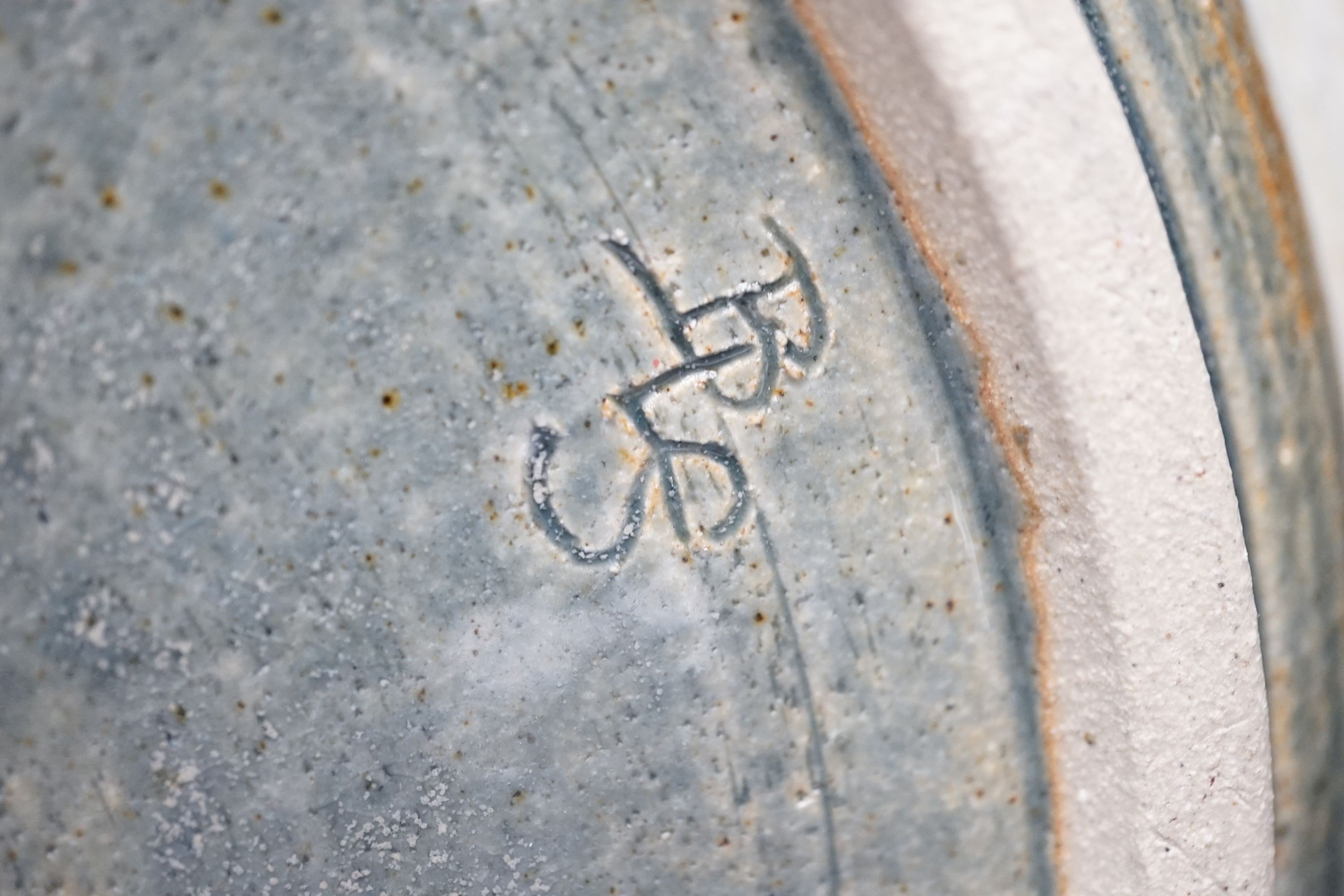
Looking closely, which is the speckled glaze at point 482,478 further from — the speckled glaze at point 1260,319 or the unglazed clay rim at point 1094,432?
the speckled glaze at point 1260,319

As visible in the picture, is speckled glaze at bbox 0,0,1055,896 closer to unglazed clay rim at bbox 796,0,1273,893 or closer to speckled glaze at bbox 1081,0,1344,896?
unglazed clay rim at bbox 796,0,1273,893

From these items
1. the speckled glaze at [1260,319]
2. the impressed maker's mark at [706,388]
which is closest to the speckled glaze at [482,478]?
the impressed maker's mark at [706,388]

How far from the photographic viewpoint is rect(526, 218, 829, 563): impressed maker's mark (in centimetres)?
67

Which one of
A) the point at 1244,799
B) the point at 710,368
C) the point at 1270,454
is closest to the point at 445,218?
the point at 710,368

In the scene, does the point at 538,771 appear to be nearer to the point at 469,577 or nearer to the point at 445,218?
the point at 469,577

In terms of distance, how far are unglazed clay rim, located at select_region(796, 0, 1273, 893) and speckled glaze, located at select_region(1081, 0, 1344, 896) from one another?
24mm

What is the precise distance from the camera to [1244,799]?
0.70 m

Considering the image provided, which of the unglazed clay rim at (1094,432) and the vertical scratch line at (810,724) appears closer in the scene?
the unglazed clay rim at (1094,432)

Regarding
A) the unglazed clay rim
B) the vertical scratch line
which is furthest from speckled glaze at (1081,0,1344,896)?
the vertical scratch line

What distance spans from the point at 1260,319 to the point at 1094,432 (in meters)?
0.14

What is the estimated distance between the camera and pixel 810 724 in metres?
0.71

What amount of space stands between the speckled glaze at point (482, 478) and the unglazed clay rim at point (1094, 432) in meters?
0.03

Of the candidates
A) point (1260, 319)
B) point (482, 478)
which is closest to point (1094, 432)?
point (1260, 319)

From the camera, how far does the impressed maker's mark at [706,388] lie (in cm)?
67
